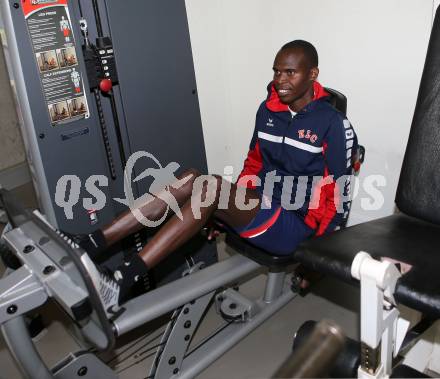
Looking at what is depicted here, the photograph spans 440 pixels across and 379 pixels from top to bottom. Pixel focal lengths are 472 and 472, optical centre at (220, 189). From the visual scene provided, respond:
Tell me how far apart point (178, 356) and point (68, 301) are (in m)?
0.65

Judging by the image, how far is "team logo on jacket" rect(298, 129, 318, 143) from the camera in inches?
76.2

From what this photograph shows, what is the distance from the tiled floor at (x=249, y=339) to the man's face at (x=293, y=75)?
3.20 feet

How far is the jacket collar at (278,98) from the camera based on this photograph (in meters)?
1.97

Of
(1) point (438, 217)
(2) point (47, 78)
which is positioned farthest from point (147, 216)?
(1) point (438, 217)

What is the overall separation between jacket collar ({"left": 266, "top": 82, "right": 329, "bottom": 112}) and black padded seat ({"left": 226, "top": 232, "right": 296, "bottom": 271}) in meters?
0.58

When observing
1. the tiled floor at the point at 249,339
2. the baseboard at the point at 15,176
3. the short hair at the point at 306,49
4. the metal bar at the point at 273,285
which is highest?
the short hair at the point at 306,49

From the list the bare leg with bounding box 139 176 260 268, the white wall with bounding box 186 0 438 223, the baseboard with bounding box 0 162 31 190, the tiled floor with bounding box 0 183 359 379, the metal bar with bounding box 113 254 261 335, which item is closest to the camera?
the metal bar with bounding box 113 254 261 335

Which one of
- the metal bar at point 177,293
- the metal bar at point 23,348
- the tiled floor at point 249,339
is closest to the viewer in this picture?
the metal bar at point 23,348

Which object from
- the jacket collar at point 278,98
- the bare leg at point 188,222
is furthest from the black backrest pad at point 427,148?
the bare leg at point 188,222

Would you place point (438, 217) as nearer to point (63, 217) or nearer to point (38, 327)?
point (63, 217)

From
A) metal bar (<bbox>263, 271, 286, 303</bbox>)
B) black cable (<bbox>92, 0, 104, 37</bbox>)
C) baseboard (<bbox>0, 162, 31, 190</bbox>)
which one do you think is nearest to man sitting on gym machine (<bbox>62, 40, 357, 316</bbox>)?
metal bar (<bbox>263, 271, 286, 303</bbox>)

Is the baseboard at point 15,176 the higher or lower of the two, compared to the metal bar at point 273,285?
higher

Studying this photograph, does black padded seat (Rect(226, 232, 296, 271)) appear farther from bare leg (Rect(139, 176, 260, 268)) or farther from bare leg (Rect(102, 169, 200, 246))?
bare leg (Rect(102, 169, 200, 246))

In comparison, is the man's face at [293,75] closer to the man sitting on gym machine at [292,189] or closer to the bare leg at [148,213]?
the man sitting on gym machine at [292,189]
